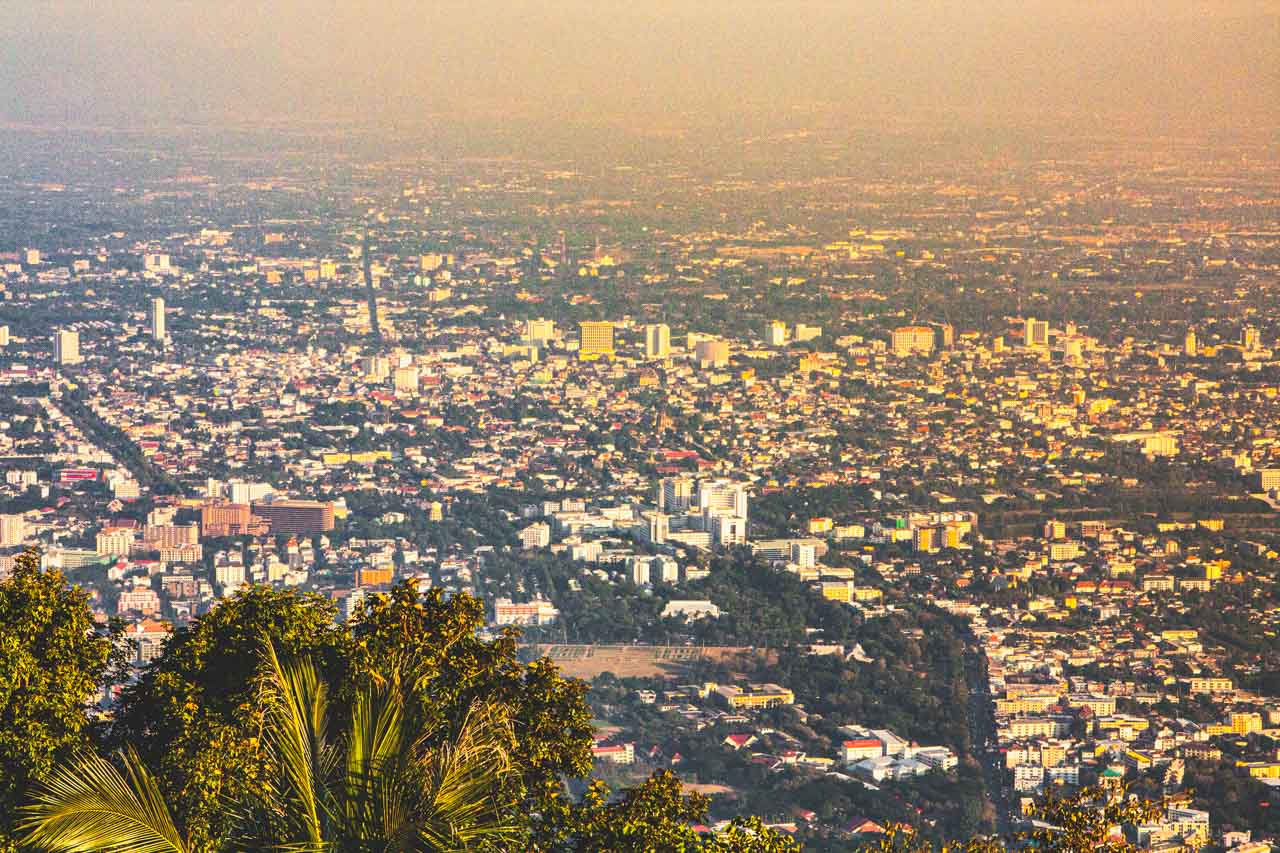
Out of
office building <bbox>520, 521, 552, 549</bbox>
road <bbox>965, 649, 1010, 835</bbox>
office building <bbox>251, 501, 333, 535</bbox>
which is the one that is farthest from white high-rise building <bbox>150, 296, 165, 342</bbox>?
road <bbox>965, 649, 1010, 835</bbox>

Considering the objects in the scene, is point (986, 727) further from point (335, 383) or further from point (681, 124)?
point (681, 124)

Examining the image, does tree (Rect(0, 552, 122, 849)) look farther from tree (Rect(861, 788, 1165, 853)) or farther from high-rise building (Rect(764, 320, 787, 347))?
high-rise building (Rect(764, 320, 787, 347))

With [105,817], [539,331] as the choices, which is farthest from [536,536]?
[105,817]

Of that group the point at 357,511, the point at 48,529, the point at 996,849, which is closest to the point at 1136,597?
the point at 357,511

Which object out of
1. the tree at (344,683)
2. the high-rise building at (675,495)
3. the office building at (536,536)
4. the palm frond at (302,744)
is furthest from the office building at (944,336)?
the palm frond at (302,744)

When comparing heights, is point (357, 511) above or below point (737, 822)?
below

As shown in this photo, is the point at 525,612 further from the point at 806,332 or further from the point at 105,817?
the point at 806,332
